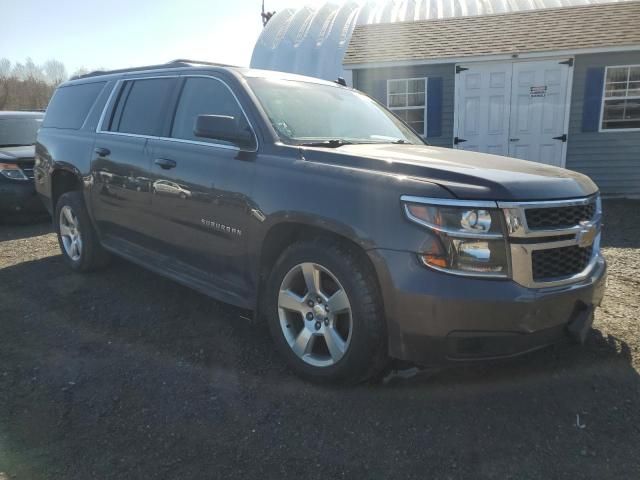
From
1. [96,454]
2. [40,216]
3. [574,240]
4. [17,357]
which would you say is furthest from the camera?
[40,216]

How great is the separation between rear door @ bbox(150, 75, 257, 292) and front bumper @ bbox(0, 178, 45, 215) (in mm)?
4467

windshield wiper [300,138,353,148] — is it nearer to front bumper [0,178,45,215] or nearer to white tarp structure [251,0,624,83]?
front bumper [0,178,45,215]

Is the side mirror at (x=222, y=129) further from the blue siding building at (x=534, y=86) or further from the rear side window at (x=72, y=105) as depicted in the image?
the blue siding building at (x=534, y=86)

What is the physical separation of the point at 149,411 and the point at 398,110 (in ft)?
32.4

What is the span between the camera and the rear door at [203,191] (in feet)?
10.9

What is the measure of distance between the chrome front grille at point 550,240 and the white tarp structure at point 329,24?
1391 centimetres

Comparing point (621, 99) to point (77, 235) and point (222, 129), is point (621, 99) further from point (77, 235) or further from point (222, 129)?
point (77, 235)

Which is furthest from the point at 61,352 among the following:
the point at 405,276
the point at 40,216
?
the point at 40,216

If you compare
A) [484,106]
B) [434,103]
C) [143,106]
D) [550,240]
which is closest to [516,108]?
[484,106]

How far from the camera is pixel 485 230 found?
8.03ft

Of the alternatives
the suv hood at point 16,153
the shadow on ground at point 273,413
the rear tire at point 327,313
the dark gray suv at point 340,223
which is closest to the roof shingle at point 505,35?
the suv hood at point 16,153

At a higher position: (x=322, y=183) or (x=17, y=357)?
(x=322, y=183)

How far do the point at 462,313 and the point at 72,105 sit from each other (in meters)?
4.75

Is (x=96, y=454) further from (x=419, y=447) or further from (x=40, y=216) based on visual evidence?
(x=40, y=216)
